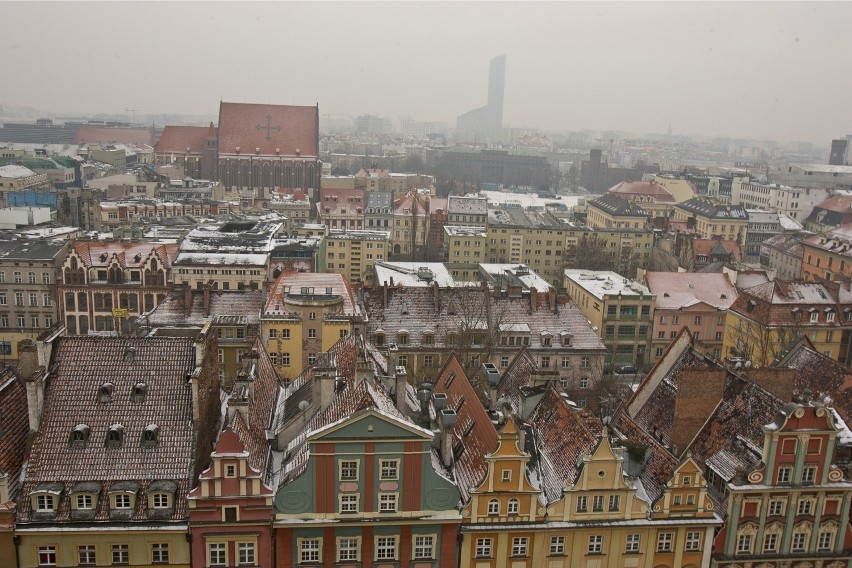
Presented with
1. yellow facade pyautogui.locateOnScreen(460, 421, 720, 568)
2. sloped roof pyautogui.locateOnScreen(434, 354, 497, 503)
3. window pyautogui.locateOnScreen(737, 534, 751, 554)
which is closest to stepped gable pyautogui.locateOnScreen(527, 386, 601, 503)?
yellow facade pyautogui.locateOnScreen(460, 421, 720, 568)

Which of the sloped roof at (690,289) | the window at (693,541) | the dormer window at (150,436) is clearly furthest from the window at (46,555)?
the sloped roof at (690,289)

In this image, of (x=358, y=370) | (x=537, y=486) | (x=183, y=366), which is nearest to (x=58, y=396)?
(x=183, y=366)

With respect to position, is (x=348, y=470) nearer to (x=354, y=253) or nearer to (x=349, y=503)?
(x=349, y=503)

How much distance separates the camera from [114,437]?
38625mm

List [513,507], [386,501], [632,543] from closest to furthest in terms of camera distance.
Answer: [386,501], [513,507], [632,543]

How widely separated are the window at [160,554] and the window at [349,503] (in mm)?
8440

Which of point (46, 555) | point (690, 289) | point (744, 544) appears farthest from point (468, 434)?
point (690, 289)

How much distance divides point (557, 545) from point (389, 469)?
9.51 meters

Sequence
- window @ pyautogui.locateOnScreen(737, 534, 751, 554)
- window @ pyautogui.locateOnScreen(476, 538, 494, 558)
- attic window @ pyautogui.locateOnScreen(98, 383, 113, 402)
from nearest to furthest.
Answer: window @ pyautogui.locateOnScreen(476, 538, 494, 558), attic window @ pyautogui.locateOnScreen(98, 383, 113, 402), window @ pyautogui.locateOnScreen(737, 534, 751, 554)

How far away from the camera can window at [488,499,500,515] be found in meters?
38.9

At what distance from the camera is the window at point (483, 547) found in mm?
39344

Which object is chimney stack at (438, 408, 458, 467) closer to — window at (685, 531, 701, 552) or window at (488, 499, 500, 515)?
window at (488, 499, 500, 515)

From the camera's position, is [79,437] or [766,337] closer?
[79,437]

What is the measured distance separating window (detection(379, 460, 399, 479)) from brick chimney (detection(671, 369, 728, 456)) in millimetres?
17422
